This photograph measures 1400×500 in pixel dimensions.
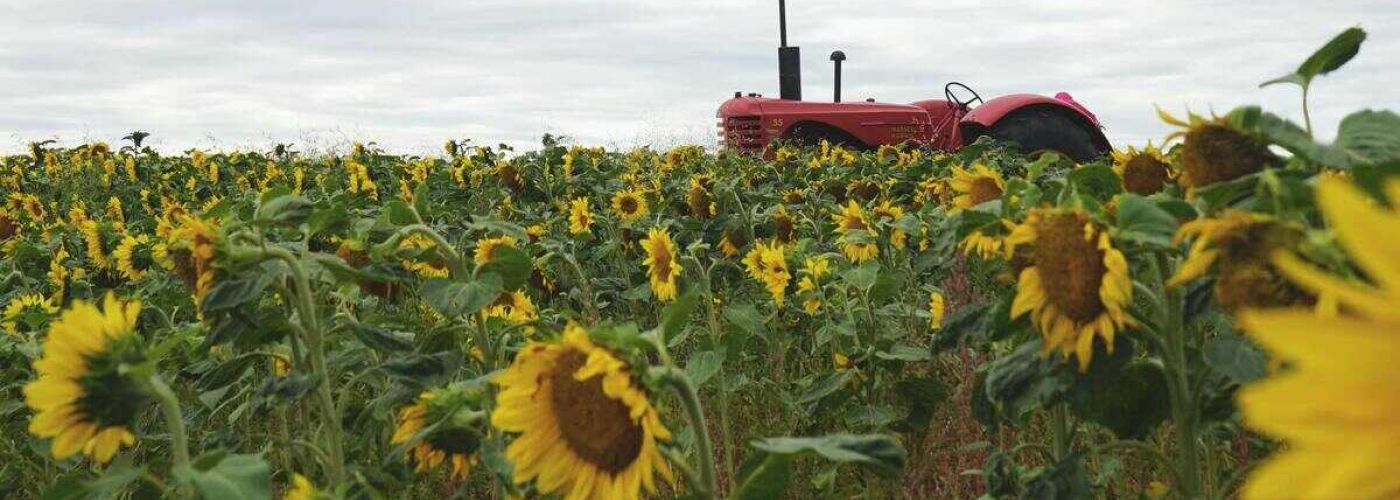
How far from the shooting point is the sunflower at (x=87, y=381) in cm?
187

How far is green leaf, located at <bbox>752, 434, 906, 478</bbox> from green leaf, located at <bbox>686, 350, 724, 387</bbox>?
51.1 inches

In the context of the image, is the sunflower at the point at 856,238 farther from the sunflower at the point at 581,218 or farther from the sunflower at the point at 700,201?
the sunflower at the point at 581,218

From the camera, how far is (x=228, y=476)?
1695mm

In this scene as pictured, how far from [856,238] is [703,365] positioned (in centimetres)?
137

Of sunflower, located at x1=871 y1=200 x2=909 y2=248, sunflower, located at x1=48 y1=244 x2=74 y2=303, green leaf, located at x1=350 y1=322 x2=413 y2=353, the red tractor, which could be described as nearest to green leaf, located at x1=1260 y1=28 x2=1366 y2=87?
green leaf, located at x1=350 y1=322 x2=413 y2=353

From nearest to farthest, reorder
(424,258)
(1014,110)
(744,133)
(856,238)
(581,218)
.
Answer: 1. (424,258)
2. (856,238)
3. (581,218)
4. (1014,110)
5. (744,133)

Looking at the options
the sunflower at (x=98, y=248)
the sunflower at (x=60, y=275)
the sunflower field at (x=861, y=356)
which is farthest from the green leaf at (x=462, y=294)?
the sunflower at (x=98, y=248)

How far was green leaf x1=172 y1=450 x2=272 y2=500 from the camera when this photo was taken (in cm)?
165

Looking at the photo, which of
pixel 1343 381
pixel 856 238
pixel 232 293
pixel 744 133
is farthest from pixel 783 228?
pixel 744 133

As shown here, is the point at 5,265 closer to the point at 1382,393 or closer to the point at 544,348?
the point at 544,348

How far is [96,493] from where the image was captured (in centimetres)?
193

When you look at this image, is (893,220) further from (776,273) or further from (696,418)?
(696,418)

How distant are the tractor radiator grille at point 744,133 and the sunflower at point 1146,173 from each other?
12.3 meters

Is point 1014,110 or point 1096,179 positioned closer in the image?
point 1096,179
